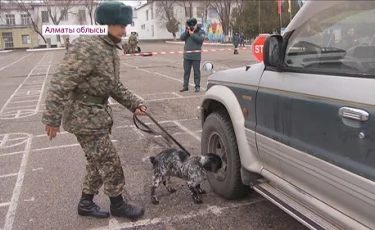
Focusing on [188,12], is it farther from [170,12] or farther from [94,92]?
[94,92]

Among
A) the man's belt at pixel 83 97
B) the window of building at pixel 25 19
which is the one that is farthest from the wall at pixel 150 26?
the man's belt at pixel 83 97

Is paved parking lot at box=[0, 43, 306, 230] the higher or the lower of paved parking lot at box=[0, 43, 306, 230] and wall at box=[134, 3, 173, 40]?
the lower

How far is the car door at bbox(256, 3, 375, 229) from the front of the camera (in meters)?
2.15

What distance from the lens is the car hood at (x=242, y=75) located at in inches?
129

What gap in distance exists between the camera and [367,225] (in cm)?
222

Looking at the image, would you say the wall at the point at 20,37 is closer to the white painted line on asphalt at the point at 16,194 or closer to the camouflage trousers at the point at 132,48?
the camouflage trousers at the point at 132,48

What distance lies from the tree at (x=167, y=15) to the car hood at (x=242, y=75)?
71.4 meters

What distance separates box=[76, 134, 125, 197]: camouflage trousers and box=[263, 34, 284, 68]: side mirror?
1.48 meters

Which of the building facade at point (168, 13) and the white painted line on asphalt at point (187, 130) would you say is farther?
the building facade at point (168, 13)

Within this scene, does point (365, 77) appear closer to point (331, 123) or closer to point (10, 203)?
point (331, 123)

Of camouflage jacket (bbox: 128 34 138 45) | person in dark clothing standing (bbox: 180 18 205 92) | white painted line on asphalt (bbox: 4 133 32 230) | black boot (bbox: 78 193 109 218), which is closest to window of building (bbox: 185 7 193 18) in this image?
camouflage jacket (bbox: 128 34 138 45)

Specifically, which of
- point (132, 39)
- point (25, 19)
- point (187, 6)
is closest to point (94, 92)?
point (132, 39)

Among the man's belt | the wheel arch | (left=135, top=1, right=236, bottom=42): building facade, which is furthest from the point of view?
(left=135, top=1, right=236, bottom=42): building facade

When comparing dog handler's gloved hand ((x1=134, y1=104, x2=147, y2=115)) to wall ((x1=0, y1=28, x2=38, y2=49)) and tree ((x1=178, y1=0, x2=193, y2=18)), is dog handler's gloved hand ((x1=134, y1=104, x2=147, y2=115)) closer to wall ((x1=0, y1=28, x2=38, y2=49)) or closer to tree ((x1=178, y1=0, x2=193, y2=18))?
tree ((x1=178, y1=0, x2=193, y2=18))
